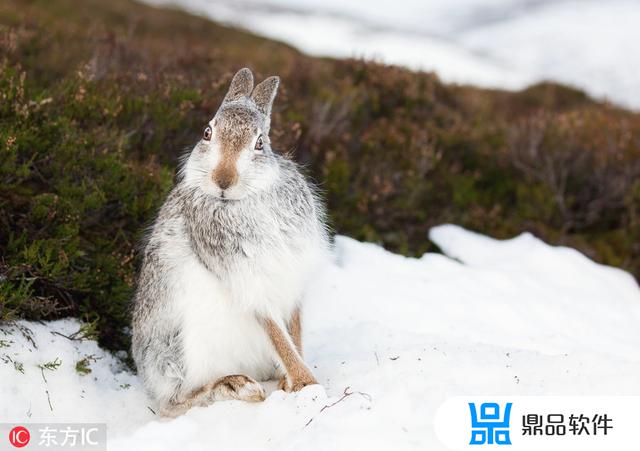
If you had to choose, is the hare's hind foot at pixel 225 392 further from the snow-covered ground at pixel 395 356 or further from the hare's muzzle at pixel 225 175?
the hare's muzzle at pixel 225 175

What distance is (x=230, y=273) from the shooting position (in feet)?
12.7

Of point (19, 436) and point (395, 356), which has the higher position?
point (395, 356)

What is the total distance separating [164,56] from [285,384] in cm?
637

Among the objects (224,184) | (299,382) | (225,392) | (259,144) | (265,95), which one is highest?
(265,95)

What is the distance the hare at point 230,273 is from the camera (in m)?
3.86

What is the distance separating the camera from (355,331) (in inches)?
209

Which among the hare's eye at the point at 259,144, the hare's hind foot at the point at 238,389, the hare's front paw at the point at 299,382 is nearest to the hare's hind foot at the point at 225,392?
the hare's hind foot at the point at 238,389

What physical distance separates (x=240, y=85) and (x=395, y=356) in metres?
1.96

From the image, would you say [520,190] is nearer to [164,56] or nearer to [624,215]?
[624,215]

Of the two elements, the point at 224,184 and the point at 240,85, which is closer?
the point at 224,184

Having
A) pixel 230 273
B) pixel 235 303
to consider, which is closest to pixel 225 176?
pixel 230 273

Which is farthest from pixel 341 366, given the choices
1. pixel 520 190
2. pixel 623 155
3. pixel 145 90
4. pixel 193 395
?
pixel 623 155

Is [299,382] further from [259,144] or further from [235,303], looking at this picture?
[259,144]

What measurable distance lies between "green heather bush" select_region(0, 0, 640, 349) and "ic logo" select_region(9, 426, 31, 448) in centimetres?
77
